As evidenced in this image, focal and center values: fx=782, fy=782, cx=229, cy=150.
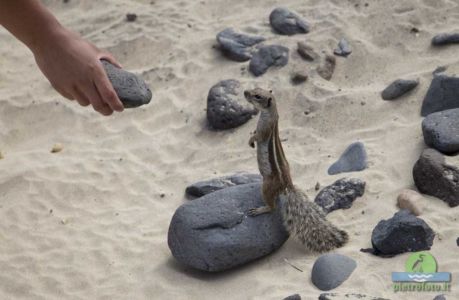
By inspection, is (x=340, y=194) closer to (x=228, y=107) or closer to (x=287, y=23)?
(x=228, y=107)

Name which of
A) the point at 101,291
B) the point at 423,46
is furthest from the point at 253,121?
the point at 101,291

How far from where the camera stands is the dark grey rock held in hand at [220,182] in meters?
6.23

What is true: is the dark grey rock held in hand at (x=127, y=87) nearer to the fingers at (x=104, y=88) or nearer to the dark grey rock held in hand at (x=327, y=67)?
the fingers at (x=104, y=88)

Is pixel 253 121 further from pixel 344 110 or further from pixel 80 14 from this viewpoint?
pixel 80 14

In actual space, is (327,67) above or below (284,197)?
below

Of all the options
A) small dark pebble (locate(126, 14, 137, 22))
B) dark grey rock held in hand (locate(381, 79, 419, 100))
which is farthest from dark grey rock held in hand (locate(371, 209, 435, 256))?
small dark pebble (locate(126, 14, 137, 22))

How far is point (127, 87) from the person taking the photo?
4312mm

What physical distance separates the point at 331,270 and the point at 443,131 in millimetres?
1523

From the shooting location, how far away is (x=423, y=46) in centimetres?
758

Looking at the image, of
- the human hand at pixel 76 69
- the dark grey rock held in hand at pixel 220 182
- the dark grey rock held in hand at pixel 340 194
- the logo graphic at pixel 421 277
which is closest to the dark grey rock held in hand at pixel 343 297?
the logo graphic at pixel 421 277

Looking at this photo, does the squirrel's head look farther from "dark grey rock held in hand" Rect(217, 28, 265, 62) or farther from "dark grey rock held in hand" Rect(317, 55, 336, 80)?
"dark grey rock held in hand" Rect(217, 28, 265, 62)

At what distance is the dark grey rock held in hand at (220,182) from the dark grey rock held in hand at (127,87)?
1.90m

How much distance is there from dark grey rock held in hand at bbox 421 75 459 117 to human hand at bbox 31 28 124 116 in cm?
356

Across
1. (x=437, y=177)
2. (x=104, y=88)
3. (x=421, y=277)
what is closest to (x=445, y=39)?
(x=437, y=177)
